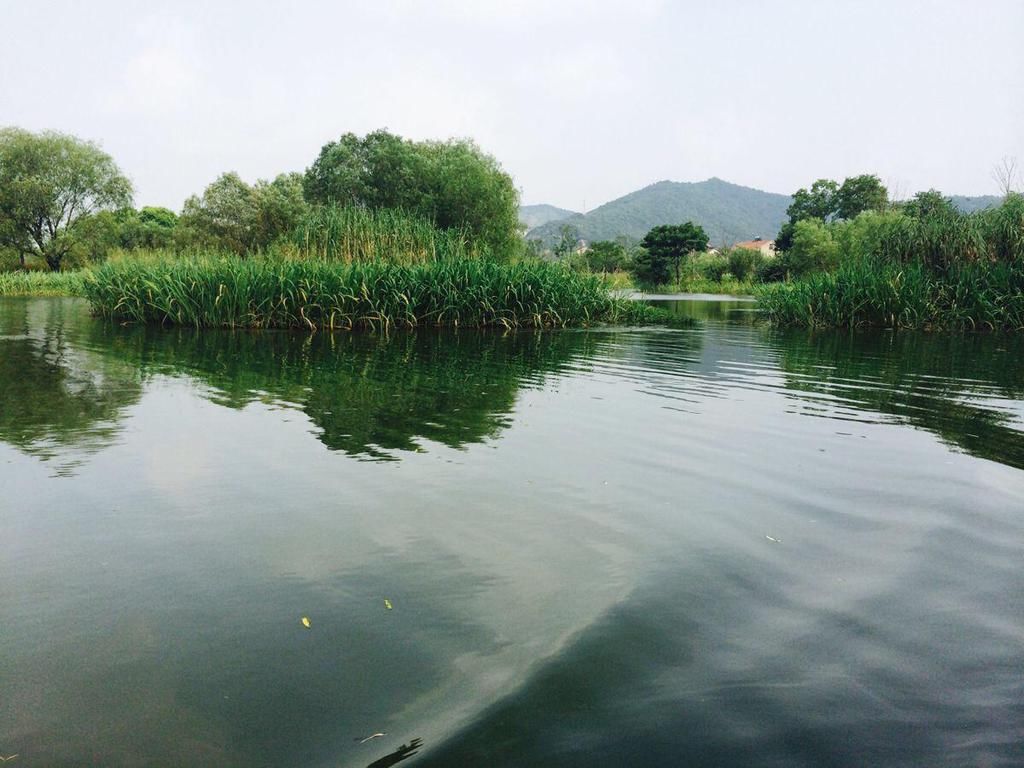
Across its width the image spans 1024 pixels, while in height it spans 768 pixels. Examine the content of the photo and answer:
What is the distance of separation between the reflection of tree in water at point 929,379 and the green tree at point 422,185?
30.1 m

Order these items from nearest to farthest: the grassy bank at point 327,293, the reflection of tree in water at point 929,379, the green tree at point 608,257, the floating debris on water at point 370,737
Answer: the floating debris on water at point 370,737, the reflection of tree in water at point 929,379, the grassy bank at point 327,293, the green tree at point 608,257

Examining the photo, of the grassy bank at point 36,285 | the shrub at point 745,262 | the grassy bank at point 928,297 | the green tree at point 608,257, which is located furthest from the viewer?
the green tree at point 608,257

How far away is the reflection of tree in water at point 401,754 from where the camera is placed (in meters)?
2.04

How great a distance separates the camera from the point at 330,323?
18.5m

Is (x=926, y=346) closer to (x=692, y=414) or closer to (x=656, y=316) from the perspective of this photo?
(x=656, y=316)

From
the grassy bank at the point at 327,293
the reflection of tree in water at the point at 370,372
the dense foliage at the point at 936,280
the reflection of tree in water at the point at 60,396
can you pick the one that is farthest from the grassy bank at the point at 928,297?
the reflection of tree in water at the point at 60,396

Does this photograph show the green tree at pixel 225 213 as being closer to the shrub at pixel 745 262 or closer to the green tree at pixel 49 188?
the green tree at pixel 49 188

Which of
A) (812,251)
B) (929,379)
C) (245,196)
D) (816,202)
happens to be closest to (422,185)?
(245,196)

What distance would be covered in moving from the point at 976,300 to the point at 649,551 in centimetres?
2267

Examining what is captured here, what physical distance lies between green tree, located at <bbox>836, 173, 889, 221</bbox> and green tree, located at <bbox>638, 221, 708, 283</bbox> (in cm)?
2979

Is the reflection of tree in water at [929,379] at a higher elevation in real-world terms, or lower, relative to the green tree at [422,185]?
lower

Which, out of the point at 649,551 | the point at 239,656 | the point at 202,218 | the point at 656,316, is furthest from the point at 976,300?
the point at 202,218

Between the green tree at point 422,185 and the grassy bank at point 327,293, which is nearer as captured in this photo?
the grassy bank at point 327,293

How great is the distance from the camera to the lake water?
222 cm
